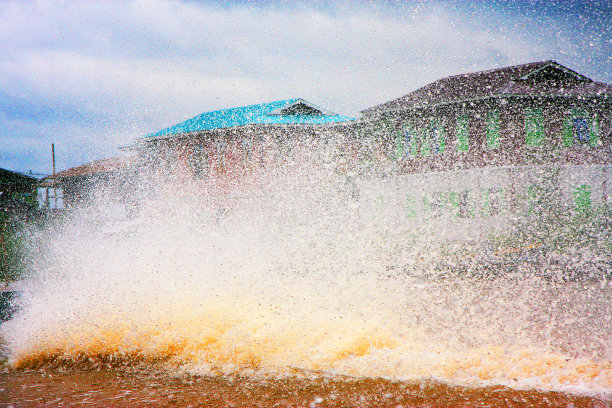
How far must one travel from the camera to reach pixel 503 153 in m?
20.0

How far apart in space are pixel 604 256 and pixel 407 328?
377 inches

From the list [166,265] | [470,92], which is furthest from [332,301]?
[470,92]

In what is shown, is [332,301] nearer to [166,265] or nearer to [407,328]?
[407,328]

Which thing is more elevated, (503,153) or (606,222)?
(503,153)

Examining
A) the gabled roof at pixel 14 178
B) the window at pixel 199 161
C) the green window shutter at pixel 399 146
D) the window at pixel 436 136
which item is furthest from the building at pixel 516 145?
the gabled roof at pixel 14 178

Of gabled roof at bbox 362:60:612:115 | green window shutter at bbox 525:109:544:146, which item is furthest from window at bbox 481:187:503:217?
gabled roof at bbox 362:60:612:115

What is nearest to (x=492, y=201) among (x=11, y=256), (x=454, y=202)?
(x=454, y=202)

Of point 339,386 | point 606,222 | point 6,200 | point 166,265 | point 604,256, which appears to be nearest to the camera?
point 339,386

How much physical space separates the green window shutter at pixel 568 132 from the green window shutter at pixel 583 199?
2.15 m

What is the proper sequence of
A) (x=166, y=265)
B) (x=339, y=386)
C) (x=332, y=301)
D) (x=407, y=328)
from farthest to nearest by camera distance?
(x=166, y=265)
(x=332, y=301)
(x=407, y=328)
(x=339, y=386)

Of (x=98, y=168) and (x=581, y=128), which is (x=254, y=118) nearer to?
(x=581, y=128)

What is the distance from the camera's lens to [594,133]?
19.8 meters

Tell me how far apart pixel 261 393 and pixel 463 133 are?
18994 millimetres

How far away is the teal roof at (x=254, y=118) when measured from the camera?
22.6m
